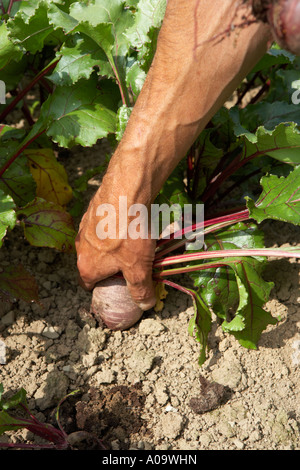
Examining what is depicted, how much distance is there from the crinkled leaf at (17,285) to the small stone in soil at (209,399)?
795 millimetres

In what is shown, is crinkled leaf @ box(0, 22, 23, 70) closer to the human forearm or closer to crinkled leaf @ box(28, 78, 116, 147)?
crinkled leaf @ box(28, 78, 116, 147)

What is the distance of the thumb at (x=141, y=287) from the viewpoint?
2066mm

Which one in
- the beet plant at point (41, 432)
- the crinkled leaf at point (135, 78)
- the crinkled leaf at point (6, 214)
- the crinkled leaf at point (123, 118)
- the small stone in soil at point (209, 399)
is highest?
the crinkled leaf at point (135, 78)

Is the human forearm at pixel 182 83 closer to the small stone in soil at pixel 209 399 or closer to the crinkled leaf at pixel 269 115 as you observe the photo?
the crinkled leaf at pixel 269 115

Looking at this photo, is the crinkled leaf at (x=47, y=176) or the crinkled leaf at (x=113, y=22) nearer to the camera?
the crinkled leaf at (x=113, y=22)

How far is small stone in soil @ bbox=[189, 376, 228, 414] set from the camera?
6.68 ft

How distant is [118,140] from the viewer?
7.09 ft

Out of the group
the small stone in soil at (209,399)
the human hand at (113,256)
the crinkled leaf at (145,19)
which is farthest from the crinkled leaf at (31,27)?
the small stone in soil at (209,399)

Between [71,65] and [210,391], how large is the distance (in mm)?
1479

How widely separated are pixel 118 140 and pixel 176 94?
1.96 ft

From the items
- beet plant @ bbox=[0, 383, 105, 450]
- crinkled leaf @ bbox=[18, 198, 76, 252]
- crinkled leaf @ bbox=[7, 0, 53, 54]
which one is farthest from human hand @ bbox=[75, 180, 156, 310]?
crinkled leaf @ bbox=[7, 0, 53, 54]

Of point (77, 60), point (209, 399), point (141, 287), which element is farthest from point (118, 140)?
point (209, 399)

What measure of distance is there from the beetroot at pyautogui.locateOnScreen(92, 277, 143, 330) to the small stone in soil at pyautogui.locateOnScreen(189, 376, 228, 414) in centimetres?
44

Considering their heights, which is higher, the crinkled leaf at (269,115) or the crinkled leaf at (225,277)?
the crinkled leaf at (269,115)
